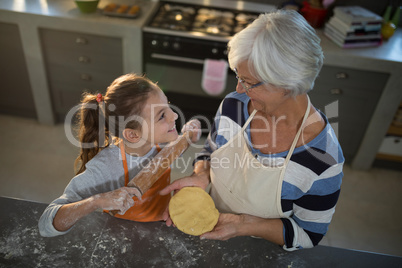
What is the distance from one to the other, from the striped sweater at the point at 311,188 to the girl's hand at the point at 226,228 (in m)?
0.16

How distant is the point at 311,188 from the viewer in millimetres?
1175

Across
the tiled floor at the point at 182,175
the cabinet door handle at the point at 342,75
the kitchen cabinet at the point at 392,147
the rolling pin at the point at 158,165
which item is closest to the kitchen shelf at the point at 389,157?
the kitchen cabinet at the point at 392,147

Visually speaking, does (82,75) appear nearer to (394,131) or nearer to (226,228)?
(226,228)

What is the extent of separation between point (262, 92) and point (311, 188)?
353 millimetres

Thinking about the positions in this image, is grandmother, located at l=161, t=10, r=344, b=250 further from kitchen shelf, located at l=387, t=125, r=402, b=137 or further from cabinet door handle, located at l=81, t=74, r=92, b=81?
kitchen shelf, located at l=387, t=125, r=402, b=137

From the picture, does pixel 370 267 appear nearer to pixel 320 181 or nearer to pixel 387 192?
pixel 320 181

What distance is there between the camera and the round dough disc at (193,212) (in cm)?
117

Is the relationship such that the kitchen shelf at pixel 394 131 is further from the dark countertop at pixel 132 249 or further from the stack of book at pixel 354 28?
the dark countertop at pixel 132 249

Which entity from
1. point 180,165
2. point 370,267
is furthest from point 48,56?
point 370,267

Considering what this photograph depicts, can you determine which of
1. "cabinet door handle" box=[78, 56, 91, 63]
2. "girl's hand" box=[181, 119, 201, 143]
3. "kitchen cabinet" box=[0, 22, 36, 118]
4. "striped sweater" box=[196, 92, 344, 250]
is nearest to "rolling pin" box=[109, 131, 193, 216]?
"girl's hand" box=[181, 119, 201, 143]

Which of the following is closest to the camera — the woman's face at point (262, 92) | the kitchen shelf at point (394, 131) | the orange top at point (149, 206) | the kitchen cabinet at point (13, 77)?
the woman's face at point (262, 92)

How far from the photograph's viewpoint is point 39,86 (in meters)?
2.90

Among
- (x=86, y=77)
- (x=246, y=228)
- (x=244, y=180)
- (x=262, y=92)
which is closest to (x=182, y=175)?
(x=86, y=77)

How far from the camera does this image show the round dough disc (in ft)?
3.82
